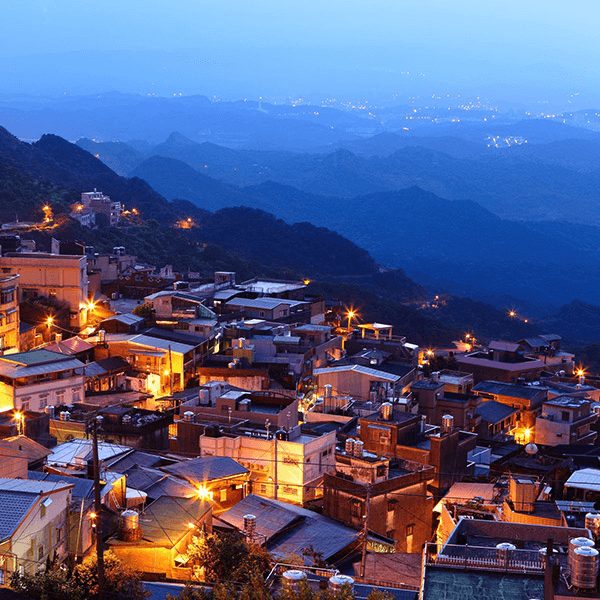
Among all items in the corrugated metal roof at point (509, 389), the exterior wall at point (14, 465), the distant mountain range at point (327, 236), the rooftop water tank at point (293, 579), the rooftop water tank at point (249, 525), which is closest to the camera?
the rooftop water tank at point (293, 579)

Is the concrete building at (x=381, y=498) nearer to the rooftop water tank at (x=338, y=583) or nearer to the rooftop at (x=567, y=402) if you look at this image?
the rooftop water tank at (x=338, y=583)

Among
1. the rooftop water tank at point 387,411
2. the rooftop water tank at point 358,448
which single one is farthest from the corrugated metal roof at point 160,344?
the rooftop water tank at point 358,448

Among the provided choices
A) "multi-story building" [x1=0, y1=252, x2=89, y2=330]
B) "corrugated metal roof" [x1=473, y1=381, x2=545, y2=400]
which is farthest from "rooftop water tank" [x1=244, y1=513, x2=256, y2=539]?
"multi-story building" [x1=0, y1=252, x2=89, y2=330]

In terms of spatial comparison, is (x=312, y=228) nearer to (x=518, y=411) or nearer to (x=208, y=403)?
(x=518, y=411)

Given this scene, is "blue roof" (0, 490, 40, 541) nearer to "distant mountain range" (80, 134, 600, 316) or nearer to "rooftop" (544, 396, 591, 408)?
"rooftop" (544, 396, 591, 408)

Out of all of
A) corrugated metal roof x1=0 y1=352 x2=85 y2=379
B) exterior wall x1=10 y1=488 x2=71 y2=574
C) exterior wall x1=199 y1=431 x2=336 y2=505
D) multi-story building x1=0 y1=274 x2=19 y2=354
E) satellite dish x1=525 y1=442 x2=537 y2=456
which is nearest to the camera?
exterior wall x1=10 y1=488 x2=71 y2=574

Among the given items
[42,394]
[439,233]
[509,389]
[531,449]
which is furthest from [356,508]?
[439,233]
